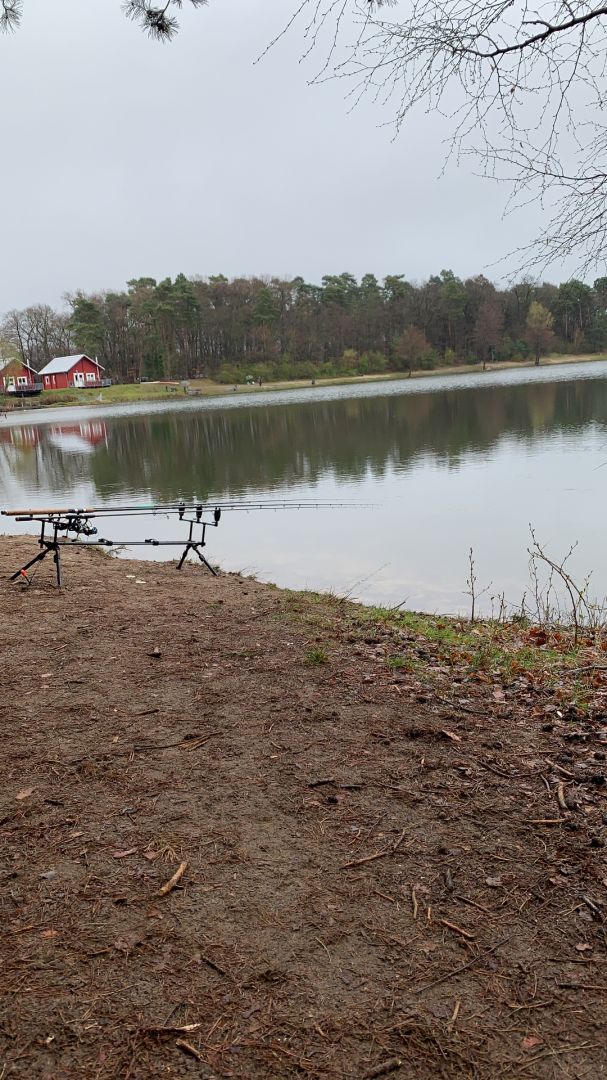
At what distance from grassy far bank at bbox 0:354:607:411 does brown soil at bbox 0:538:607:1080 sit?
66363 mm

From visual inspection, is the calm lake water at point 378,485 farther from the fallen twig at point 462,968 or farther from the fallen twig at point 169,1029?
the fallen twig at point 169,1029

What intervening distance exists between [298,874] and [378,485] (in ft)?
45.4

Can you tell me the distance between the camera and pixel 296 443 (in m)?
24.7

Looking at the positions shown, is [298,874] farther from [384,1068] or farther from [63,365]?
[63,365]

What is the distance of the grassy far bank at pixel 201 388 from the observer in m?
68.9

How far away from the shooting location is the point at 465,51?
360 cm

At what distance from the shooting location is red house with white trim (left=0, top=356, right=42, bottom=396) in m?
79.3

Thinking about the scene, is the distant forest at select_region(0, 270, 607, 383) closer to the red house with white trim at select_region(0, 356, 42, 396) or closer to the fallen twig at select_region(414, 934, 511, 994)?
the red house with white trim at select_region(0, 356, 42, 396)

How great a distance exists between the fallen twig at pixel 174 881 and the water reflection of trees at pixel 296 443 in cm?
1430

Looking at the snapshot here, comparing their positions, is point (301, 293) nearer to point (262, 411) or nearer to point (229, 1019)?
point (262, 411)

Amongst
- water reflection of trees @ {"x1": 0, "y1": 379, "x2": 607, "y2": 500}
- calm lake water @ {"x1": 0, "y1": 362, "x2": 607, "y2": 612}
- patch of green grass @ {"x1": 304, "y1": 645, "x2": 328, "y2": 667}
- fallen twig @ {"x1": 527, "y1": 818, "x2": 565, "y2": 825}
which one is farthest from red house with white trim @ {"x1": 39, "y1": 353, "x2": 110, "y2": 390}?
fallen twig @ {"x1": 527, "y1": 818, "x2": 565, "y2": 825}

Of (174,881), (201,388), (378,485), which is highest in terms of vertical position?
(201,388)

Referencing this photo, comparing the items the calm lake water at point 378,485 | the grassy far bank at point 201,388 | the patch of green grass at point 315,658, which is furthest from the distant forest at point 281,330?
the patch of green grass at point 315,658

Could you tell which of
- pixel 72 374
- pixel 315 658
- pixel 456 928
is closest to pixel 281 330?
pixel 72 374
